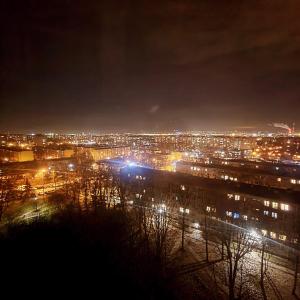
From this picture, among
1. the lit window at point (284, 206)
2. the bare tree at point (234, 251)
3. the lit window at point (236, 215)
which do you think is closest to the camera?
the bare tree at point (234, 251)

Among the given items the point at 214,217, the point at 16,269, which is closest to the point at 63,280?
the point at 16,269

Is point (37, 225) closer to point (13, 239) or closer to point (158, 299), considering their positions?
point (13, 239)

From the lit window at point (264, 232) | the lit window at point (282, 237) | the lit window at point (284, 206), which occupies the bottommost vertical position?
the lit window at point (264, 232)

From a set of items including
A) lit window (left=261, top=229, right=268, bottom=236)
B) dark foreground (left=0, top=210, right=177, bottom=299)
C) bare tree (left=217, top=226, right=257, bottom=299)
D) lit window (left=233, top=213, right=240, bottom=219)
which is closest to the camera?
dark foreground (left=0, top=210, right=177, bottom=299)

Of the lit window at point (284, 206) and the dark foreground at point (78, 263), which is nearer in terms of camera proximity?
the dark foreground at point (78, 263)

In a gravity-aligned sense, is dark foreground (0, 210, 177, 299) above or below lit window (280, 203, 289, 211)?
below

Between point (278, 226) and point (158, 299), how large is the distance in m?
5.21

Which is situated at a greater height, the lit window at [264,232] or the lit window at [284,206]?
the lit window at [284,206]

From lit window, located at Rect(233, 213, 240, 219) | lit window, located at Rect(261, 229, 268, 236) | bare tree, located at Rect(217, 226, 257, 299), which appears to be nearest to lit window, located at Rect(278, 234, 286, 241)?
lit window, located at Rect(261, 229, 268, 236)

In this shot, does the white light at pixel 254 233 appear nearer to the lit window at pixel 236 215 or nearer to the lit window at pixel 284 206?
the lit window at pixel 236 215

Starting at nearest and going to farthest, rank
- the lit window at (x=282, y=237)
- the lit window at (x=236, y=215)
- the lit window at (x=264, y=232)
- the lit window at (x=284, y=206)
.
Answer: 1. the lit window at (x=282, y=237)
2. the lit window at (x=264, y=232)
3. the lit window at (x=284, y=206)
4. the lit window at (x=236, y=215)

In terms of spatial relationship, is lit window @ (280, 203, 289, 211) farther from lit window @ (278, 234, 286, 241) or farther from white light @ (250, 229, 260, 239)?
white light @ (250, 229, 260, 239)

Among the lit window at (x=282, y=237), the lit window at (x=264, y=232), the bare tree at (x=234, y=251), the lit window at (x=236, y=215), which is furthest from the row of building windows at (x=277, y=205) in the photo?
the bare tree at (x=234, y=251)

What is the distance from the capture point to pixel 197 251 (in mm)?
8445
